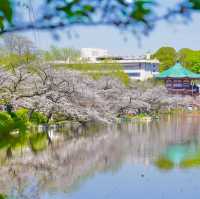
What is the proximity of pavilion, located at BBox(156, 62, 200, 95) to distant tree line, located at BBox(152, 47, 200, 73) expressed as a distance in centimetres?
692

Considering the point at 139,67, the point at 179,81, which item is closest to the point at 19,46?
the point at 179,81

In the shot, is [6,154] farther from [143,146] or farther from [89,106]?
[89,106]

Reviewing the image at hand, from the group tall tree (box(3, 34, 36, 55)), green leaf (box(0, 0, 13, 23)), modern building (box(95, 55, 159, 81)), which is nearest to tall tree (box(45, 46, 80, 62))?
tall tree (box(3, 34, 36, 55))

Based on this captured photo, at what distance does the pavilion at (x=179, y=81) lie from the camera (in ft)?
124

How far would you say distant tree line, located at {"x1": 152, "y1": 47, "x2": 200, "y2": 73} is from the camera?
46.6 metres

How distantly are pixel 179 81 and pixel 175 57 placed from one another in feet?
31.9

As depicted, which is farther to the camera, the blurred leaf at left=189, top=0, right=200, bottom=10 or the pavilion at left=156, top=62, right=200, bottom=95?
the pavilion at left=156, top=62, right=200, bottom=95

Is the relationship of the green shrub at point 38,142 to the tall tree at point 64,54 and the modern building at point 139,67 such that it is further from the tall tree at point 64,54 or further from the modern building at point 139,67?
the modern building at point 139,67

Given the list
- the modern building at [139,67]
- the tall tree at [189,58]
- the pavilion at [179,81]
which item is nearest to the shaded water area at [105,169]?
the pavilion at [179,81]

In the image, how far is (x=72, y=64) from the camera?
27.1 m

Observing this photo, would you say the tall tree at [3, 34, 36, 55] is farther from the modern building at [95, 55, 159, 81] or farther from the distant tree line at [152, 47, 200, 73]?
the distant tree line at [152, 47, 200, 73]

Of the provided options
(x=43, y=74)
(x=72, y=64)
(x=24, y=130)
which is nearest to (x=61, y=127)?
(x=43, y=74)

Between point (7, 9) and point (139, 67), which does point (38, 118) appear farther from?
point (139, 67)

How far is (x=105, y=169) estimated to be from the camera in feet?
36.6
